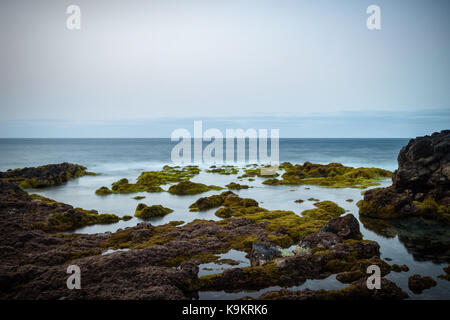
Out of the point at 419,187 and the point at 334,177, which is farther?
the point at 334,177

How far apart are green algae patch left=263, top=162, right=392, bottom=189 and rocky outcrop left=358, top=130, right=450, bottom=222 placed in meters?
9.00

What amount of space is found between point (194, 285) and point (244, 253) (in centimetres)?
386

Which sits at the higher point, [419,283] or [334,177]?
[419,283]

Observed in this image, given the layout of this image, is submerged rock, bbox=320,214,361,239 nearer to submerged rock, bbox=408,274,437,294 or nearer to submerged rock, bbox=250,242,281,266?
submerged rock, bbox=250,242,281,266

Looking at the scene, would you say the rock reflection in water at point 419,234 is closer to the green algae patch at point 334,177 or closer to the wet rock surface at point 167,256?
the wet rock surface at point 167,256

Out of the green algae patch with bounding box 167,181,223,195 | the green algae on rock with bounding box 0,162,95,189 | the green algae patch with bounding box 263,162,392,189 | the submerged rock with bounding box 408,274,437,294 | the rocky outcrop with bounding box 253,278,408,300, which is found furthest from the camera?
the green algae on rock with bounding box 0,162,95,189

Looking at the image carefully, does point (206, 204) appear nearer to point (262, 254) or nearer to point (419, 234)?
point (262, 254)

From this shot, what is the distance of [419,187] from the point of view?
2225cm

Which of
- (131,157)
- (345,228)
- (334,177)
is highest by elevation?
(345,228)

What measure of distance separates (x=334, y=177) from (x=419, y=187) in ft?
51.5

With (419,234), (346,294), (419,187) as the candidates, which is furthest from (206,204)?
(419,187)

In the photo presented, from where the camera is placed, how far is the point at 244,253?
1341 centimetres

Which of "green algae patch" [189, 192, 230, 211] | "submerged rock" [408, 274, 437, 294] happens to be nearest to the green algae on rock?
"green algae patch" [189, 192, 230, 211]

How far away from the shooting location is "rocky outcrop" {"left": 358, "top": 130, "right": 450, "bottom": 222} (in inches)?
762
